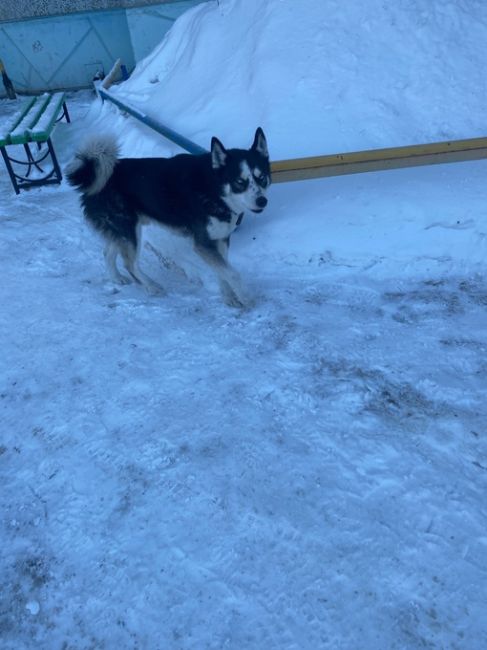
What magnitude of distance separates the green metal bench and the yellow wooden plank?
3.69 meters

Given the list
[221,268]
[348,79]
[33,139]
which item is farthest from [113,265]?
[348,79]

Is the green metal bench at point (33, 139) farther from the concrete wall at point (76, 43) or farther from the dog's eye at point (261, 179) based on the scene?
the concrete wall at point (76, 43)

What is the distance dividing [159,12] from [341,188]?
8.88m

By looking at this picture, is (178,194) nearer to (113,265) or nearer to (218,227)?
(218,227)

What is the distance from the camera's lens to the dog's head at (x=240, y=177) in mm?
3342

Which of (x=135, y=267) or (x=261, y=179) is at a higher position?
(x=261, y=179)

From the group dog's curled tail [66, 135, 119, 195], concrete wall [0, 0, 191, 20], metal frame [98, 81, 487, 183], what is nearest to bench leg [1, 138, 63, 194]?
dog's curled tail [66, 135, 119, 195]

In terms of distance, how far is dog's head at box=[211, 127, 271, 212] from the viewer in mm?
3342

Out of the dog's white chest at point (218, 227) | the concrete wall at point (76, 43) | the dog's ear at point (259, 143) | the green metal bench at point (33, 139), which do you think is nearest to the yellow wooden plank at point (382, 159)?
the dog's ear at point (259, 143)

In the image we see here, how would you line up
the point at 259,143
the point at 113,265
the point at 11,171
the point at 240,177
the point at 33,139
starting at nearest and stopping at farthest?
the point at 240,177 < the point at 259,143 < the point at 113,265 < the point at 33,139 < the point at 11,171

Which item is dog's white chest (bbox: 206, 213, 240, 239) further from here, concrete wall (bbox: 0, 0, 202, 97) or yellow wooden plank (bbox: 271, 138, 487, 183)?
concrete wall (bbox: 0, 0, 202, 97)

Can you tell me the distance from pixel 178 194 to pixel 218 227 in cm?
42

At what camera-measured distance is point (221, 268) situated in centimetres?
370

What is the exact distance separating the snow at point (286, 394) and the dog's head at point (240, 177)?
0.82 m
